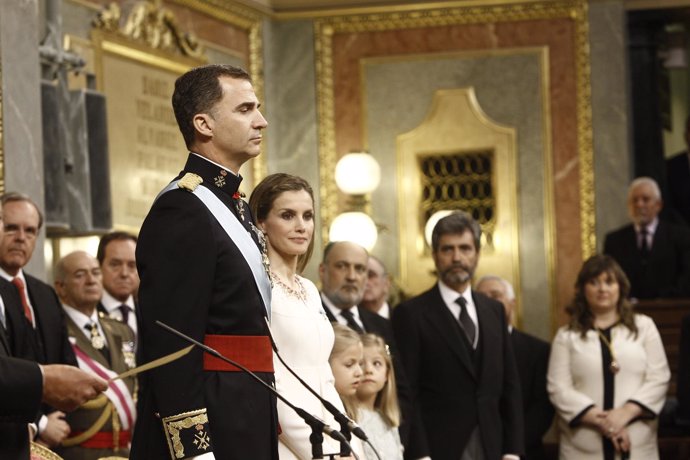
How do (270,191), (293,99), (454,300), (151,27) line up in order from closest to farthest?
(270,191), (454,300), (151,27), (293,99)

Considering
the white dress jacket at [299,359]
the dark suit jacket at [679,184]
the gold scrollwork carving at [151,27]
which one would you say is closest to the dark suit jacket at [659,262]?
the dark suit jacket at [679,184]

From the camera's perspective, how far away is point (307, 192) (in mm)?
4699

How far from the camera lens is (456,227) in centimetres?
693

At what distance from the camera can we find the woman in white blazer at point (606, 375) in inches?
308

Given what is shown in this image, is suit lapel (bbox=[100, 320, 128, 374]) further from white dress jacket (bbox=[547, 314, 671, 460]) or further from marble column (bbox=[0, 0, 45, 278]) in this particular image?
white dress jacket (bbox=[547, 314, 671, 460])

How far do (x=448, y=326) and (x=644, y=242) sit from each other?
14.4 ft

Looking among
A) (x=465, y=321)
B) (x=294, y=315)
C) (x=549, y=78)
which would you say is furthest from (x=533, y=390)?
(x=549, y=78)

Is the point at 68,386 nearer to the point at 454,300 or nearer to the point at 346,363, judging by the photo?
the point at 346,363

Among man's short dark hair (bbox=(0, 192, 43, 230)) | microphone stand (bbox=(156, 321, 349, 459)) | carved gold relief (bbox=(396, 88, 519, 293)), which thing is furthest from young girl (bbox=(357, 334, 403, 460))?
carved gold relief (bbox=(396, 88, 519, 293))

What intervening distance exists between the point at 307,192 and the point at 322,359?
1.91 ft

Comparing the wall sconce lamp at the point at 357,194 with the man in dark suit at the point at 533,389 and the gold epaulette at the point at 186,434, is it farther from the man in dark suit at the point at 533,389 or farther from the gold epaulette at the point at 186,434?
the gold epaulette at the point at 186,434

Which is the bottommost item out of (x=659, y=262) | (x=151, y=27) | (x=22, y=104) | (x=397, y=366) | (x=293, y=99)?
(x=397, y=366)

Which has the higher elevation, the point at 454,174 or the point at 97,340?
the point at 454,174

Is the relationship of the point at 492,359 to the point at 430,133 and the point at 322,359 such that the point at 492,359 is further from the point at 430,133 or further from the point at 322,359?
the point at 430,133
